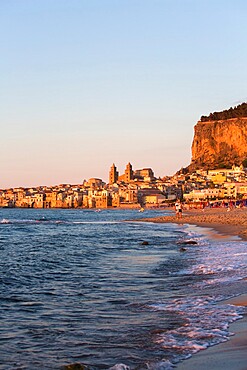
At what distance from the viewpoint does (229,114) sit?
7274 inches

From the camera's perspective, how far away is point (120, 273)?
1441 cm

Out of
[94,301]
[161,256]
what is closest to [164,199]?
[161,256]

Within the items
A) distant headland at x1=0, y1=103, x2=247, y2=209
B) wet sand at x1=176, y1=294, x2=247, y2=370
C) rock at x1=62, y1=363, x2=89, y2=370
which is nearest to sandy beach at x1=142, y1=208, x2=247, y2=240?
wet sand at x1=176, y1=294, x2=247, y2=370

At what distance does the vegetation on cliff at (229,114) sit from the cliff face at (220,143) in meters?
2.95

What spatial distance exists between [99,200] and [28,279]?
13687cm

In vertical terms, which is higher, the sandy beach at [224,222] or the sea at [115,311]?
the sea at [115,311]

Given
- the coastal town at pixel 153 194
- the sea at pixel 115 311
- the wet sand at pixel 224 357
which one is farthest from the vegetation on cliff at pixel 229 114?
the wet sand at pixel 224 357

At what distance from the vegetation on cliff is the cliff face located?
2.95 metres

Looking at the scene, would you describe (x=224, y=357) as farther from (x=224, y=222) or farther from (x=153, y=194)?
(x=153, y=194)

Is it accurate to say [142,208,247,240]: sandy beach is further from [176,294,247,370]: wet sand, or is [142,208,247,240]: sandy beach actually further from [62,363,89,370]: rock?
[62,363,89,370]: rock

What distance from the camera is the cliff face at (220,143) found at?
178 m

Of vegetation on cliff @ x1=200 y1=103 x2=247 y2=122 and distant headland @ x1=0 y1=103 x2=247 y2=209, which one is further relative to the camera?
vegetation on cliff @ x1=200 y1=103 x2=247 y2=122

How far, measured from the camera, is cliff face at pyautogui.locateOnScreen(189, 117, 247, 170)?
178m

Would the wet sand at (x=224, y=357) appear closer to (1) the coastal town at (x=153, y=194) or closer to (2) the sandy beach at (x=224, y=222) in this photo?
(2) the sandy beach at (x=224, y=222)
